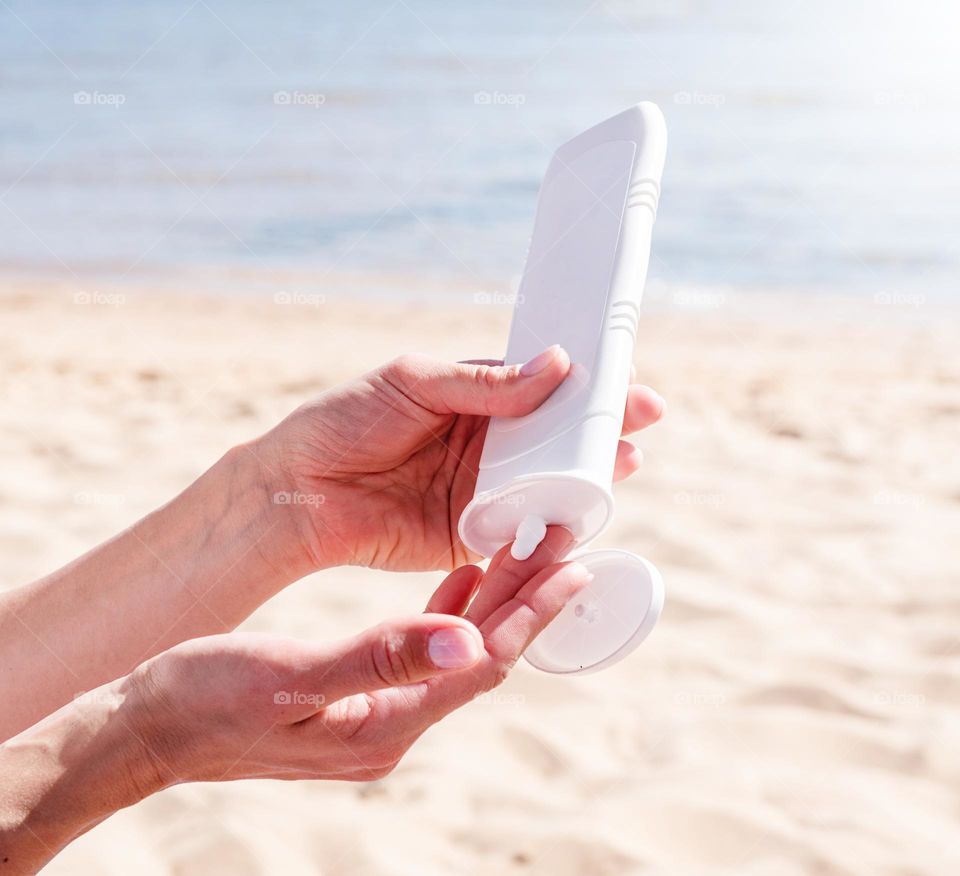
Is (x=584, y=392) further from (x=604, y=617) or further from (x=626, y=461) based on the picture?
(x=626, y=461)

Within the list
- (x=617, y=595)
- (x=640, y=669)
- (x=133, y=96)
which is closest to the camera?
(x=617, y=595)

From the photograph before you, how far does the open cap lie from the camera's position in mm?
1616

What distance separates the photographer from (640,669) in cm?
238

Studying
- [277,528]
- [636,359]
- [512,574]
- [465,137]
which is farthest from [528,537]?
[465,137]

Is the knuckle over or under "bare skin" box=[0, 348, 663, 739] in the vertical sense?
over

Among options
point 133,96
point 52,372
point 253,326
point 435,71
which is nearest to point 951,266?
point 253,326

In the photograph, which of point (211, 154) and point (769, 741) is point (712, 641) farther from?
point (211, 154)

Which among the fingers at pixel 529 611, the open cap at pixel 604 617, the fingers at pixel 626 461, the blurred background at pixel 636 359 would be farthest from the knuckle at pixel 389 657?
the fingers at pixel 626 461

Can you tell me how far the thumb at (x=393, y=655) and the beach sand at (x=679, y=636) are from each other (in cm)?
76

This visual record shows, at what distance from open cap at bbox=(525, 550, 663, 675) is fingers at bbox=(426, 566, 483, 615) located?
18 cm

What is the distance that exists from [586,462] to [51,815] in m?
0.78

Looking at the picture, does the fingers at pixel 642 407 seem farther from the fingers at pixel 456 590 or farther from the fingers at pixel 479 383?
the fingers at pixel 456 590

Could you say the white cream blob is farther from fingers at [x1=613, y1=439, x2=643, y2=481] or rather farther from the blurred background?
the blurred background

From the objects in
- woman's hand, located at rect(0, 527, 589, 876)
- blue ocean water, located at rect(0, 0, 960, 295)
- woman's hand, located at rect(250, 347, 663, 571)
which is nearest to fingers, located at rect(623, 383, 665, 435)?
woman's hand, located at rect(250, 347, 663, 571)
